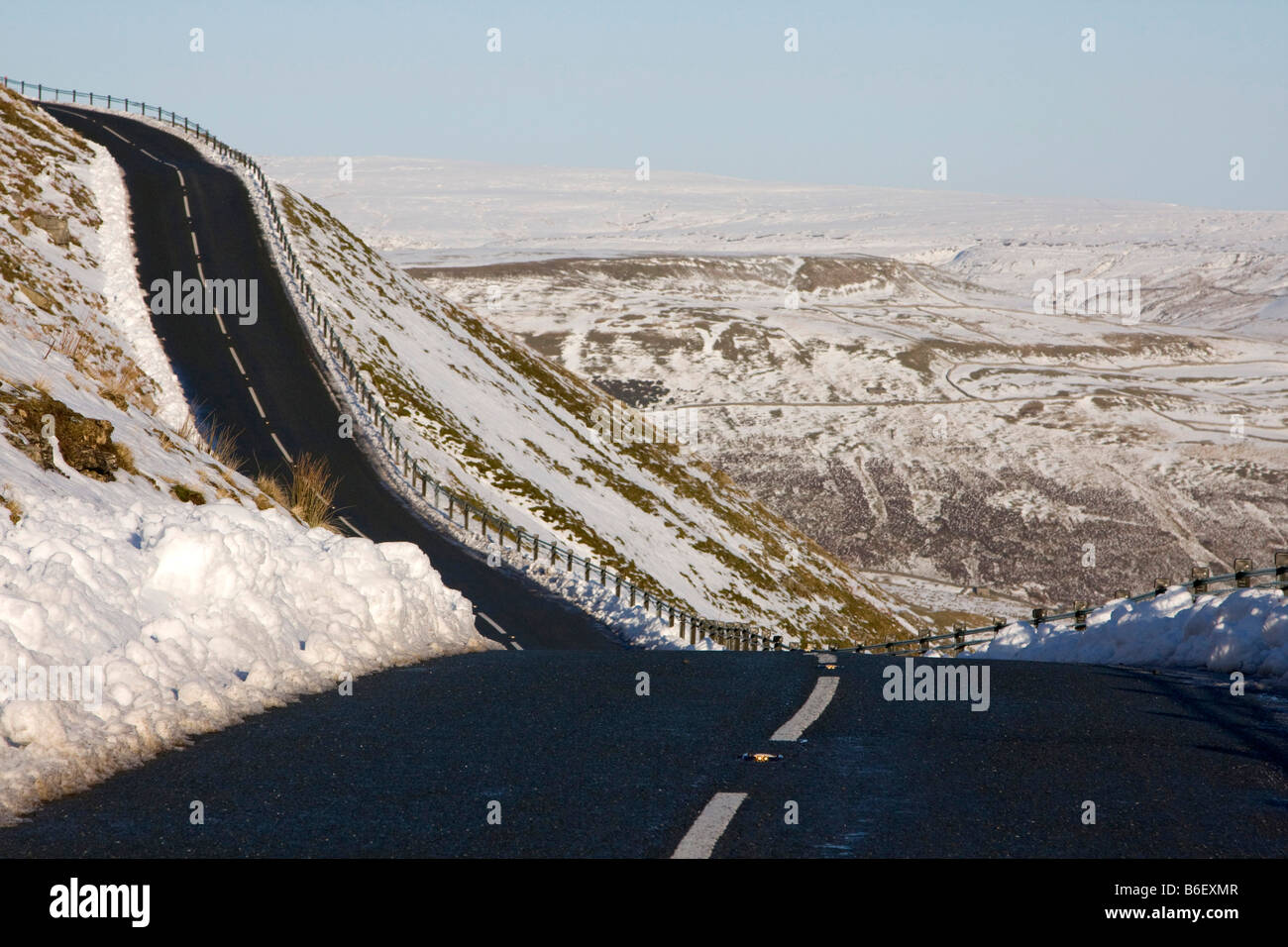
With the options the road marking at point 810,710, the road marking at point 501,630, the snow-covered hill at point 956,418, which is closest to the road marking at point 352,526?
the road marking at point 501,630

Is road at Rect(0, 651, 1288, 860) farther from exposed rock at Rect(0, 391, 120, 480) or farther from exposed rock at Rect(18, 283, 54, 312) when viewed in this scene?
exposed rock at Rect(18, 283, 54, 312)

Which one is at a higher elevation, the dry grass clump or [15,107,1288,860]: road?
[15,107,1288,860]: road

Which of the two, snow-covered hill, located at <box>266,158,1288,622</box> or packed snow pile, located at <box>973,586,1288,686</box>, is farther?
snow-covered hill, located at <box>266,158,1288,622</box>

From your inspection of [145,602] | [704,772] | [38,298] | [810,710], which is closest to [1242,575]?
[810,710]

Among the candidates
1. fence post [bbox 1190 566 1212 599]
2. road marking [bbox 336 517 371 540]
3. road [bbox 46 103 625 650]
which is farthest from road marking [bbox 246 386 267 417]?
fence post [bbox 1190 566 1212 599]

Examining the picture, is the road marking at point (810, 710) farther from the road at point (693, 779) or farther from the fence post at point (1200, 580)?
the fence post at point (1200, 580)

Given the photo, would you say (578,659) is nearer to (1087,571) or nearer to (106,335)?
(106,335)

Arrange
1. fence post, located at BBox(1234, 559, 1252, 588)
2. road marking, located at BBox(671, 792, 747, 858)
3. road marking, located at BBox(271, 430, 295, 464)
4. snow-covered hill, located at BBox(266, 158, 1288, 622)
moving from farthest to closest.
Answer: snow-covered hill, located at BBox(266, 158, 1288, 622) < road marking, located at BBox(271, 430, 295, 464) < fence post, located at BBox(1234, 559, 1252, 588) < road marking, located at BBox(671, 792, 747, 858)

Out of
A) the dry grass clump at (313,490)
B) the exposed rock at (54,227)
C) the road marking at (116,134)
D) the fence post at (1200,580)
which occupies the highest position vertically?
the road marking at (116,134)

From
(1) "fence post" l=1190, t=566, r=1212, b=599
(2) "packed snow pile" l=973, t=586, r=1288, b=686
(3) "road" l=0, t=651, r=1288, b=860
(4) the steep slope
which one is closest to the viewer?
(3) "road" l=0, t=651, r=1288, b=860
